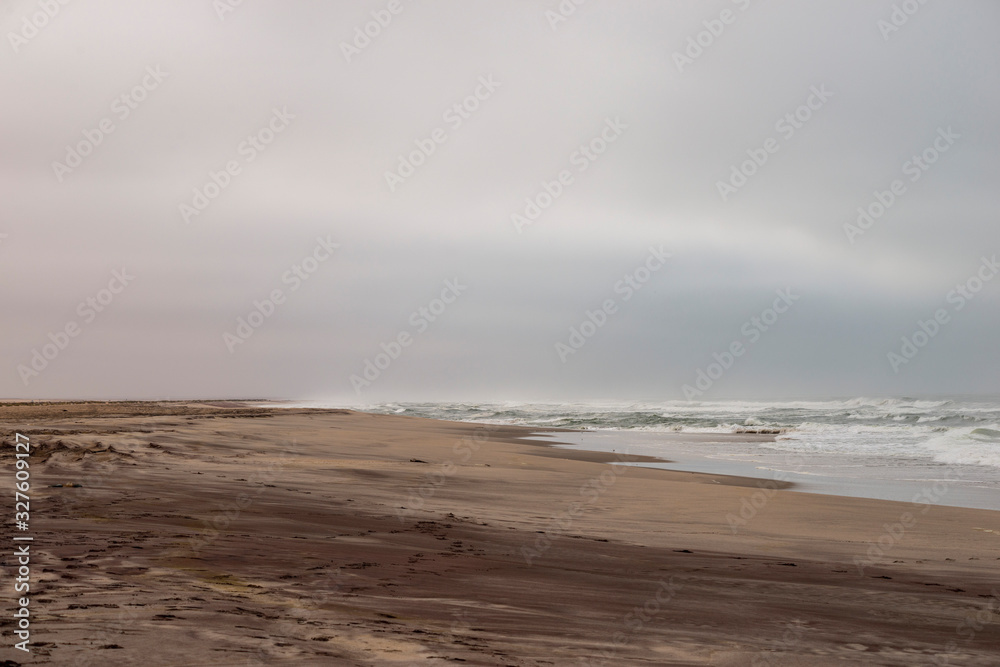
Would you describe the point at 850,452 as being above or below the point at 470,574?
above

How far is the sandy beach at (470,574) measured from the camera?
3.96m

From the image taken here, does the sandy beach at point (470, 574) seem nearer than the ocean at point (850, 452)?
Yes

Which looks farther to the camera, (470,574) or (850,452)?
(850,452)

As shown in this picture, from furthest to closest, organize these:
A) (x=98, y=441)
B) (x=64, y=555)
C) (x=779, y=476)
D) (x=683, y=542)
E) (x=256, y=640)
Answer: (x=779, y=476), (x=98, y=441), (x=683, y=542), (x=64, y=555), (x=256, y=640)

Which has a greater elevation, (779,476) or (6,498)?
(779,476)

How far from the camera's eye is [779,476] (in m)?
16.6

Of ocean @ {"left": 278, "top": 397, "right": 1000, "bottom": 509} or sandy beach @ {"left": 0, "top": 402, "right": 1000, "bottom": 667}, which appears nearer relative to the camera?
sandy beach @ {"left": 0, "top": 402, "right": 1000, "bottom": 667}

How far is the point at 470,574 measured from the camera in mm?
5926

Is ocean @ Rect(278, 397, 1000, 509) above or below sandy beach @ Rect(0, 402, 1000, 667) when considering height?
above

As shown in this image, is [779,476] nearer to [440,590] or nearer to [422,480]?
[422,480]

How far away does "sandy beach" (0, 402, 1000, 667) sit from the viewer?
396 cm

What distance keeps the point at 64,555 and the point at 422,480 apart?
7.74 metres

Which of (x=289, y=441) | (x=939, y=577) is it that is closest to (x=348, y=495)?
(x=939, y=577)

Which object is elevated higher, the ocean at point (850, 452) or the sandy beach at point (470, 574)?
the ocean at point (850, 452)
